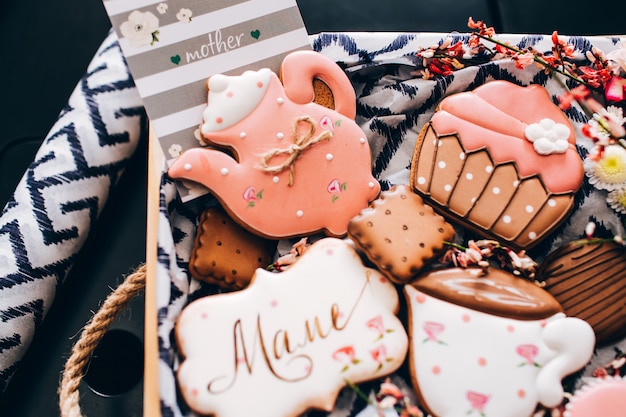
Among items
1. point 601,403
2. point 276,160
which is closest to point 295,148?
point 276,160

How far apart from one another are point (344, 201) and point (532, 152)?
265mm

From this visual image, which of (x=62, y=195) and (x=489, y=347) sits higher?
(x=62, y=195)

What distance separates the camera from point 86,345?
79cm

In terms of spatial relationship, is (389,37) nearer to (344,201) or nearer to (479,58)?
(479,58)

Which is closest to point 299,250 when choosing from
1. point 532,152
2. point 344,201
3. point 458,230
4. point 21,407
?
point 344,201

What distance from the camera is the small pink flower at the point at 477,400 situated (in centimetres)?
69

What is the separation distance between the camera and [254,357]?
2.26ft

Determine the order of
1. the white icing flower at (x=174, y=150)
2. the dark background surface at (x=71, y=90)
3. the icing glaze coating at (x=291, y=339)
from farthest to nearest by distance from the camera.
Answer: the dark background surface at (x=71, y=90), the white icing flower at (x=174, y=150), the icing glaze coating at (x=291, y=339)

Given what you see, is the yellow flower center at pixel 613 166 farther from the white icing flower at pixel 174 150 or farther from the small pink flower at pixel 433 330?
the white icing flower at pixel 174 150

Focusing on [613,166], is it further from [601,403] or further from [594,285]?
[601,403]

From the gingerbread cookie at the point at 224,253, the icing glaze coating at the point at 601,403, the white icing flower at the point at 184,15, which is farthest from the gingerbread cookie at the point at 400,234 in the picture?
the white icing flower at the point at 184,15

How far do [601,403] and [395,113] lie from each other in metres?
0.47

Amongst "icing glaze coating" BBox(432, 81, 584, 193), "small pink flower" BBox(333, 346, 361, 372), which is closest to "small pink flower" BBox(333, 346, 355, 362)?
"small pink flower" BBox(333, 346, 361, 372)

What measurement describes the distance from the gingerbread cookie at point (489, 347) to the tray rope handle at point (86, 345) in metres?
0.40
